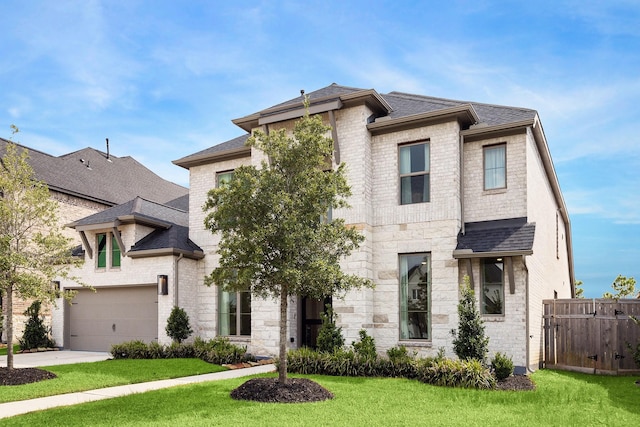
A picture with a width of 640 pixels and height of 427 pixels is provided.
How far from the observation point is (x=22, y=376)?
1195 centimetres

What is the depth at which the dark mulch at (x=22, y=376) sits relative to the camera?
11.6 meters

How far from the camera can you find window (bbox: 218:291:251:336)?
1745 cm

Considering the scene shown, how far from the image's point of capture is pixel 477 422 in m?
8.37

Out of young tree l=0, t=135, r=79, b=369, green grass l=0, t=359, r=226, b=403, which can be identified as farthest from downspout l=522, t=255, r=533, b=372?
young tree l=0, t=135, r=79, b=369

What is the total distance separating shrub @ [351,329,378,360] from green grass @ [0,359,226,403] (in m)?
3.51

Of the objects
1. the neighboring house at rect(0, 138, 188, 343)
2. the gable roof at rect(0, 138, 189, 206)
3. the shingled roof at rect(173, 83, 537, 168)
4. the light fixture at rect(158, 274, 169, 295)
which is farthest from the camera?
the gable roof at rect(0, 138, 189, 206)

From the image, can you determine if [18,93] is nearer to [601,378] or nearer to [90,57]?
[90,57]

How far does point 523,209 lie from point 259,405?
28.7ft

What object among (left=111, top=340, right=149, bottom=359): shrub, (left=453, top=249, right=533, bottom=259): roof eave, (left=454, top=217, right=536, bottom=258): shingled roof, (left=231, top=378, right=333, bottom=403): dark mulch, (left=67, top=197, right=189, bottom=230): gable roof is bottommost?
(left=111, top=340, right=149, bottom=359): shrub

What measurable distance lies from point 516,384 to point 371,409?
417 cm

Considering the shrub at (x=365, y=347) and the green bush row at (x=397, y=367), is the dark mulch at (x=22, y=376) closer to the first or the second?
the green bush row at (x=397, y=367)

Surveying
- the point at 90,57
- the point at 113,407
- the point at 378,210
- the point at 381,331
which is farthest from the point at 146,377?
the point at 90,57

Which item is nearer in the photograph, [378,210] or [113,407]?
[113,407]

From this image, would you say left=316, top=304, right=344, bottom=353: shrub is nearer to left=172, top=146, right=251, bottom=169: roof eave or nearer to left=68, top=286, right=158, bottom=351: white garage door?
left=172, top=146, right=251, bottom=169: roof eave
